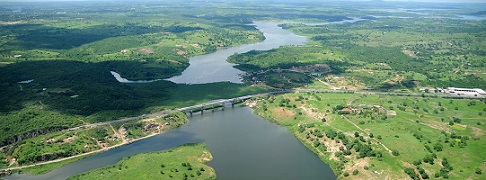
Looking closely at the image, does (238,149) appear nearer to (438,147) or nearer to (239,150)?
(239,150)

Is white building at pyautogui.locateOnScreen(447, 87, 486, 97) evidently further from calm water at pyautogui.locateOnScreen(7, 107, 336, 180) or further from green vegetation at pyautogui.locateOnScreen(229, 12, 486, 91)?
calm water at pyautogui.locateOnScreen(7, 107, 336, 180)

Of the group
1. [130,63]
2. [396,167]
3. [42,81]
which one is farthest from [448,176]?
[130,63]

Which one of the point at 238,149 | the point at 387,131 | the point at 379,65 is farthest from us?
the point at 379,65

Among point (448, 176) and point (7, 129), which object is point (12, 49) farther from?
point (448, 176)

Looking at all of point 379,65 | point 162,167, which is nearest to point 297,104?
point 162,167

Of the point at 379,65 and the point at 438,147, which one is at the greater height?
the point at 379,65

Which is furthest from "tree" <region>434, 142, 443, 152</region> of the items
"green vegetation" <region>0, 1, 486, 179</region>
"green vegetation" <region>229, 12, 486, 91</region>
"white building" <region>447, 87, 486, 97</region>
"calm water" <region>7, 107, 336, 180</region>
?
"green vegetation" <region>229, 12, 486, 91</region>
